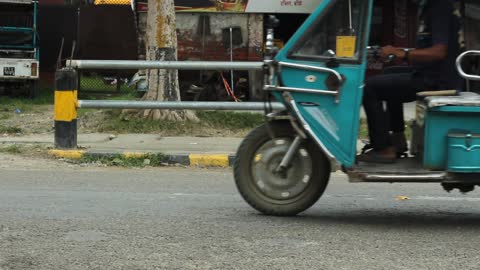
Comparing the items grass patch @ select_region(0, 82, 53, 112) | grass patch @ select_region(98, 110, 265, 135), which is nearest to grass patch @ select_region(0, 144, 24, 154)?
grass patch @ select_region(98, 110, 265, 135)

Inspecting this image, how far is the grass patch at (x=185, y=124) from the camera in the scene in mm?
11125

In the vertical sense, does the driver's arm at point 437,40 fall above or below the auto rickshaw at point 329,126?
above

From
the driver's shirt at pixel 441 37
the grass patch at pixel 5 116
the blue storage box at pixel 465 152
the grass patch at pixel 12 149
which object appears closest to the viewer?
the blue storage box at pixel 465 152

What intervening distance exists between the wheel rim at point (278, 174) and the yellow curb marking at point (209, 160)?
3.42 meters

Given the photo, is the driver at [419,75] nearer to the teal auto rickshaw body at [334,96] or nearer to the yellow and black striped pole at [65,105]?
the teal auto rickshaw body at [334,96]

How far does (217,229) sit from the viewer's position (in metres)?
5.23

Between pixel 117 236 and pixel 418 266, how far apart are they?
87.3 inches

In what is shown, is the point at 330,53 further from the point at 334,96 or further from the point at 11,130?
the point at 11,130

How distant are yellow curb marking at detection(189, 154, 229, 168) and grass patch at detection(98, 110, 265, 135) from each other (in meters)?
2.15

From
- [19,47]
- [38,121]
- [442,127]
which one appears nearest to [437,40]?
[442,127]

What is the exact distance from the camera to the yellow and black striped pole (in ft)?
30.0

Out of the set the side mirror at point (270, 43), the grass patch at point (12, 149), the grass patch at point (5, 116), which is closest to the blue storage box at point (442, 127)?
the side mirror at point (270, 43)

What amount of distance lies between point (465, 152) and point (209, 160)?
4.44m

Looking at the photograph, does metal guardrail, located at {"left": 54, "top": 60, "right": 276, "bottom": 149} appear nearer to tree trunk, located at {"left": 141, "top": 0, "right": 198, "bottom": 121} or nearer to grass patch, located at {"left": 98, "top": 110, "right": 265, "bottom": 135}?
grass patch, located at {"left": 98, "top": 110, "right": 265, "bottom": 135}
